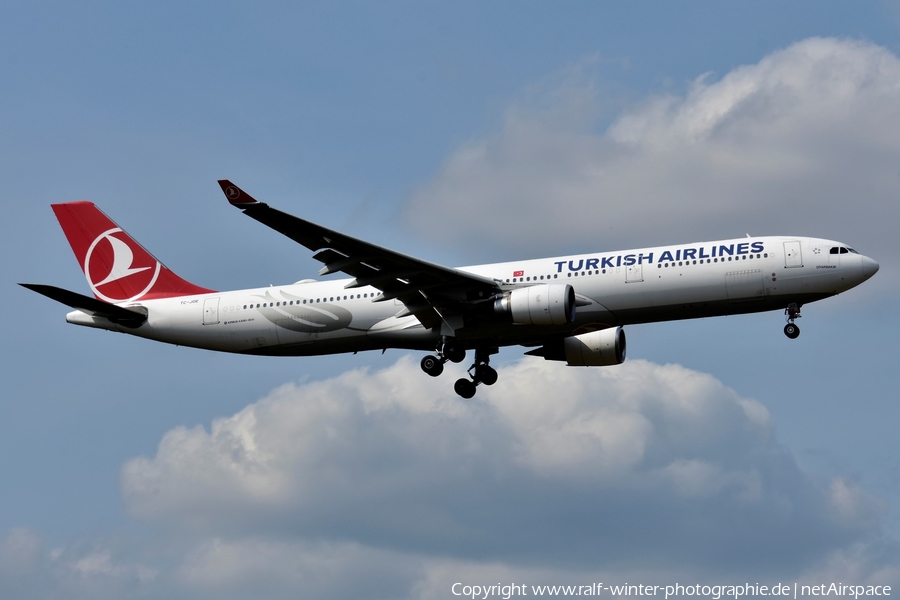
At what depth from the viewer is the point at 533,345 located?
166 ft

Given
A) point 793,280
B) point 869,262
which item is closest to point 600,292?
point 793,280

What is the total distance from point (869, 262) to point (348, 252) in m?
18.7

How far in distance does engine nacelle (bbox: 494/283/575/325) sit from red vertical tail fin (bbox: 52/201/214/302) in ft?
47.9

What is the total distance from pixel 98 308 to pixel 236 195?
12.7 metres

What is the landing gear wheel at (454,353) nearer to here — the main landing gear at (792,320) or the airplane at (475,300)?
the airplane at (475,300)

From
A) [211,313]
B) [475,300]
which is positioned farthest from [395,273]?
[211,313]

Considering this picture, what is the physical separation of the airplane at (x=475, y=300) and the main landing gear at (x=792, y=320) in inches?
3.2

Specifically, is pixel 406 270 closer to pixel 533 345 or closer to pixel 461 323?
pixel 461 323

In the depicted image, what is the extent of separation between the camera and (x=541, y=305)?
147ft

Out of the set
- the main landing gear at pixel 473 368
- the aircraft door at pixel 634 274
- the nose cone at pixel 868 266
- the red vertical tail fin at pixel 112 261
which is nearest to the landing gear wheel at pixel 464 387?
the main landing gear at pixel 473 368

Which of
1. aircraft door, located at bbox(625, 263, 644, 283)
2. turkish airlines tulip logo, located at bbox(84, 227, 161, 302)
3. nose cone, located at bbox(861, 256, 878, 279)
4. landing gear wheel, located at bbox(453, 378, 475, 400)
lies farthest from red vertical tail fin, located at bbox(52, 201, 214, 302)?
nose cone, located at bbox(861, 256, 878, 279)

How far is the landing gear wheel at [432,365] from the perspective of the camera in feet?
161

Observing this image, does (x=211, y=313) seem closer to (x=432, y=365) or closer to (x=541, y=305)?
(x=432, y=365)

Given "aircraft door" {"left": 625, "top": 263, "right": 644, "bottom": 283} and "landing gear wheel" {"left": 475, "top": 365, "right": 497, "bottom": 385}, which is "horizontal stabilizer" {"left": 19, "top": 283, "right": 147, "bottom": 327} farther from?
"aircraft door" {"left": 625, "top": 263, "right": 644, "bottom": 283}
